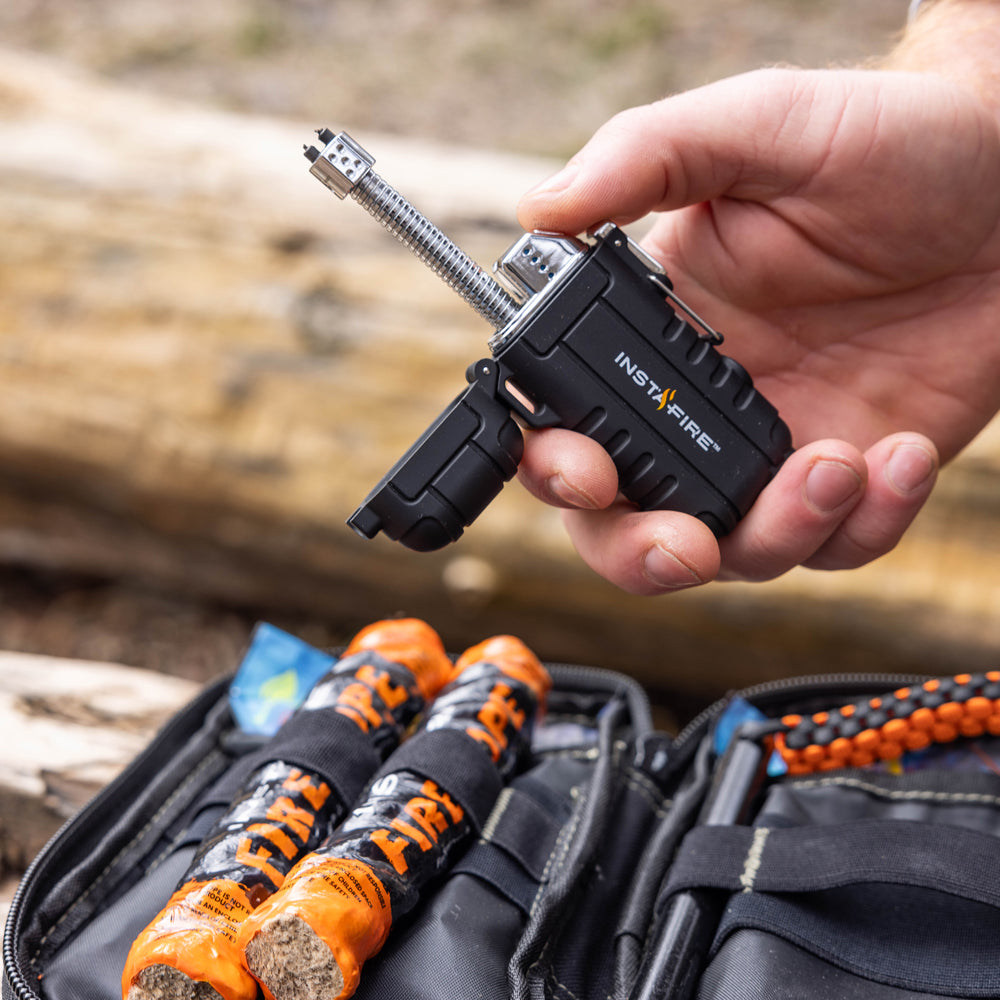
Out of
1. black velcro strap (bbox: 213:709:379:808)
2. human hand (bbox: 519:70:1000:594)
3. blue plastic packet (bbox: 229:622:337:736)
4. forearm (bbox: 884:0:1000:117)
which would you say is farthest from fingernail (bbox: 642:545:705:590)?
forearm (bbox: 884:0:1000:117)

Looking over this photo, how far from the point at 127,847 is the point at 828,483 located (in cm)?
132

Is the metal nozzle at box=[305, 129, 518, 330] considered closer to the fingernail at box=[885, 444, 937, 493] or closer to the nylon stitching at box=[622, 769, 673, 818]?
the fingernail at box=[885, 444, 937, 493]

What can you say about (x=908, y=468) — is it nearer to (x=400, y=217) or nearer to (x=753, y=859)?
(x=753, y=859)

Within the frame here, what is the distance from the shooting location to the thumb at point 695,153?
5.07 feet

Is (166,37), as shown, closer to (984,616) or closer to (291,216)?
(291,216)

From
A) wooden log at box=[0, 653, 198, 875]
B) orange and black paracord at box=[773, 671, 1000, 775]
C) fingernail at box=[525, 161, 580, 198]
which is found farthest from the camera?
wooden log at box=[0, 653, 198, 875]

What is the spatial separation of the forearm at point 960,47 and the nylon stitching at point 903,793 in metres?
1.29

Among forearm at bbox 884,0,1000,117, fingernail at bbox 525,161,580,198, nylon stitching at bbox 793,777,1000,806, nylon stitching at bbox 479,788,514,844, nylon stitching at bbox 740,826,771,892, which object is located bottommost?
nylon stitching at bbox 479,788,514,844

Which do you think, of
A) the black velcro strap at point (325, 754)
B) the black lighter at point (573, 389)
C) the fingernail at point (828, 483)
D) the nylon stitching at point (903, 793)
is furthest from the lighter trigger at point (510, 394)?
the nylon stitching at point (903, 793)

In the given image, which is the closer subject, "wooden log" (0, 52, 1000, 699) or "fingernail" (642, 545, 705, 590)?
"fingernail" (642, 545, 705, 590)

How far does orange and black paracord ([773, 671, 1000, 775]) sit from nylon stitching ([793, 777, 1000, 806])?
0.05m

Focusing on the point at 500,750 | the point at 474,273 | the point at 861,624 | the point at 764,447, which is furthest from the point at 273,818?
the point at 861,624

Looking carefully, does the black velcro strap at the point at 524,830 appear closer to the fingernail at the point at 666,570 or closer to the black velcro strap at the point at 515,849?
the black velcro strap at the point at 515,849

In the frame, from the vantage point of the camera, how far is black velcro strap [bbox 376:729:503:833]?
1.47 meters
